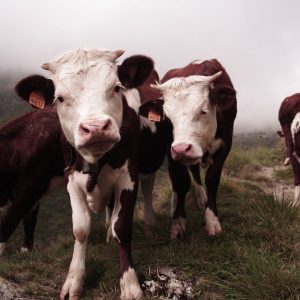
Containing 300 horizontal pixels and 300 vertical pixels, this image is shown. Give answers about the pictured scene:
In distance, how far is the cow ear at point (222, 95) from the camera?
5766 millimetres

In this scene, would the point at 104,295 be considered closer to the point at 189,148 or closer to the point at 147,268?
the point at 147,268

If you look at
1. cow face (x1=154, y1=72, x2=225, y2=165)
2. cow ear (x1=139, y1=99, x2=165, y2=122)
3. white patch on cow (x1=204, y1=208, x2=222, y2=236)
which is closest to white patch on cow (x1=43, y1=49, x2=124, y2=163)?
cow face (x1=154, y1=72, x2=225, y2=165)

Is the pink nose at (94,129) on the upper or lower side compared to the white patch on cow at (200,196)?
upper

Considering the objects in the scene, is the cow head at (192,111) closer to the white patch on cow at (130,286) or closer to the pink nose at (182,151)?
the pink nose at (182,151)

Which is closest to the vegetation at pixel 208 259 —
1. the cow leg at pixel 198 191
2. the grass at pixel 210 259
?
the grass at pixel 210 259

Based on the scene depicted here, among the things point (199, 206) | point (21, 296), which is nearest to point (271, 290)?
point (21, 296)

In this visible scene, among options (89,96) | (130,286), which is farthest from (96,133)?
(130,286)

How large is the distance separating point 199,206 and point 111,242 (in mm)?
1977

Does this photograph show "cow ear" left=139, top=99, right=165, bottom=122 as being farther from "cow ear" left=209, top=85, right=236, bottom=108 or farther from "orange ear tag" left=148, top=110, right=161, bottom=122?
"cow ear" left=209, top=85, right=236, bottom=108

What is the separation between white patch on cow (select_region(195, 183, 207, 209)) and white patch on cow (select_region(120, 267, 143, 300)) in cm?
312

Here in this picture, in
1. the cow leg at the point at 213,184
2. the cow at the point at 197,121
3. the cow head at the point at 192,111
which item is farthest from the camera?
the cow leg at the point at 213,184

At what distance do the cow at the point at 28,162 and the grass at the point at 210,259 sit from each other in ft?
2.76

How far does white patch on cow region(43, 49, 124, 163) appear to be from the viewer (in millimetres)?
4035

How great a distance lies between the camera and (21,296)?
14.8ft
